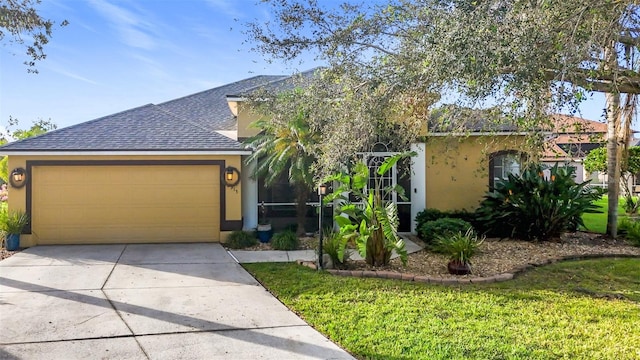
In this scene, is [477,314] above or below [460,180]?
below

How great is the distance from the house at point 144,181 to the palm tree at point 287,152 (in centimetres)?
74

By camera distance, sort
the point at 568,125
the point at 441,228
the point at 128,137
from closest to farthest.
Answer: the point at 568,125 → the point at 441,228 → the point at 128,137

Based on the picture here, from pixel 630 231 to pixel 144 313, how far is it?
12973 mm

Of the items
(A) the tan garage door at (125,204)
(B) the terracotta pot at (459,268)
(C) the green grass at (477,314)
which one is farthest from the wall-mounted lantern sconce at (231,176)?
(B) the terracotta pot at (459,268)

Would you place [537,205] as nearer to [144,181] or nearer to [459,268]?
[459,268]

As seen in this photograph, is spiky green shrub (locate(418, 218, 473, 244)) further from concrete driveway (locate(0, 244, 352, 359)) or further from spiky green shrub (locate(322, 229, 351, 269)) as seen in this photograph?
concrete driveway (locate(0, 244, 352, 359))

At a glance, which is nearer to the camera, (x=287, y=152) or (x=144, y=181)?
(x=287, y=152)

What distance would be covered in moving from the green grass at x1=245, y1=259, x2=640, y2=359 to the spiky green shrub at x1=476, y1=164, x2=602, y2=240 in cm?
278

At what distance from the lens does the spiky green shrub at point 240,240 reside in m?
12.0

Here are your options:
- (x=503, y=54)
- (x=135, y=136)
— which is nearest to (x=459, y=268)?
(x=503, y=54)

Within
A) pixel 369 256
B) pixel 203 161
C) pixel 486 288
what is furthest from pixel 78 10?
pixel 486 288

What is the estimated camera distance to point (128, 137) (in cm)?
1294

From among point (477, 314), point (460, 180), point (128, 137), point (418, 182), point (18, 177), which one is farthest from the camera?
point (460, 180)

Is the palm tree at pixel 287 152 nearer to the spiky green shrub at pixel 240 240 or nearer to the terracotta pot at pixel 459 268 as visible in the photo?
the spiky green shrub at pixel 240 240
